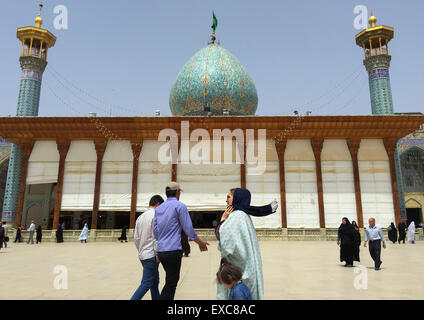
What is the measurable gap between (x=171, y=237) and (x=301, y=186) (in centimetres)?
1516

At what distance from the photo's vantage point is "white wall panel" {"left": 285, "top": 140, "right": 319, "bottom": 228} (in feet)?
56.8

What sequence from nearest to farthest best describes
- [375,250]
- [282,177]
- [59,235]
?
[375,250]
[59,235]
[282,177]

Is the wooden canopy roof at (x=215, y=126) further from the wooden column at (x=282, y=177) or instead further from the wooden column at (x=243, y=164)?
the wooden column at (x=243, y=164)

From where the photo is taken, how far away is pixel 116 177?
17859 mm

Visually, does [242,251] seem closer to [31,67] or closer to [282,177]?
[282,177]

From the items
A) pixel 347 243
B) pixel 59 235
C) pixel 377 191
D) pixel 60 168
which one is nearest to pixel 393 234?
pixel 377 191

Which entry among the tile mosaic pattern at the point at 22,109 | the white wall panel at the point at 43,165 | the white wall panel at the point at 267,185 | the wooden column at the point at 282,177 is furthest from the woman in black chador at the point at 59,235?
the wooden column at the point at 282,177

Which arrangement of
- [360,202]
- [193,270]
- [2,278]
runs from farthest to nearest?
1. [360,202]
2. [193,270]
3. [2,278]

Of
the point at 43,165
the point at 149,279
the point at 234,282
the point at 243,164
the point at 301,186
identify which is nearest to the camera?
the point at 234,282

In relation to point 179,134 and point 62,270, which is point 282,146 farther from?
point 62,270
